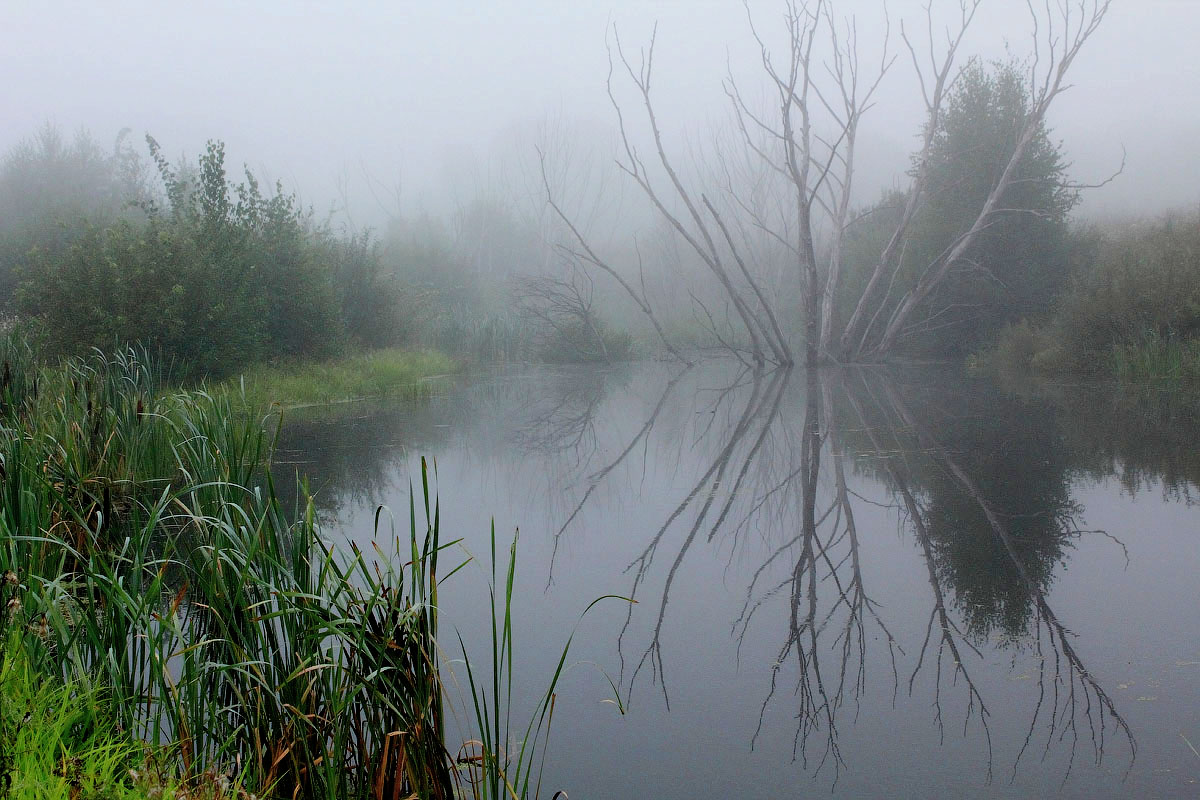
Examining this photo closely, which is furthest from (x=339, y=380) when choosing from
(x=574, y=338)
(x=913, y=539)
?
(x=574, y=338)

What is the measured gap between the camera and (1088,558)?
221 inches

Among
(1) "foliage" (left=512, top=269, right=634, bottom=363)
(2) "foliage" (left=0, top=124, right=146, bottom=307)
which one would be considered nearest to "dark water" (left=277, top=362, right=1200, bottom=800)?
(1) "foliage" (left=512, top=269, right=634, bottom=363)

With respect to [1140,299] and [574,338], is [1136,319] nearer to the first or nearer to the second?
[1140,299]

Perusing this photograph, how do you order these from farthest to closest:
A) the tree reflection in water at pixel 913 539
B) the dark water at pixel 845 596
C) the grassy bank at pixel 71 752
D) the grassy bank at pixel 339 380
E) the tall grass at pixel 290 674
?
the grassy bank at pixel 339 380
the tree reflection in water at pixel 913 539
the dark water at pixel 845 596
the tall grass at pixel 290 674
the grassy bank at pixel 71 752

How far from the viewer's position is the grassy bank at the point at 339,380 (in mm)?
15477

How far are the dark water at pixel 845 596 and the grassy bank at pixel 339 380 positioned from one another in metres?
4.70

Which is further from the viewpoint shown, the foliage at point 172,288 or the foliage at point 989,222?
the foliage at point 989,222

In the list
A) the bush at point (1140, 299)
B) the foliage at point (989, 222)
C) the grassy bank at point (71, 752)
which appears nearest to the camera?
the grassy bank at point (71, 752)

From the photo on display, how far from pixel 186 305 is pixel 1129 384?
13.9 metres

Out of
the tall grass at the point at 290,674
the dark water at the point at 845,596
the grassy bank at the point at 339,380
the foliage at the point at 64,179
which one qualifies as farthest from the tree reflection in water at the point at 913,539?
the foliage at the point at 64,179

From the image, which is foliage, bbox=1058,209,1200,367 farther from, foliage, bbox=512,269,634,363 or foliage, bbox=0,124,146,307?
foliage, bbox=0,124,146,307

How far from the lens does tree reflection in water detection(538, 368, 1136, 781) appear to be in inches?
144

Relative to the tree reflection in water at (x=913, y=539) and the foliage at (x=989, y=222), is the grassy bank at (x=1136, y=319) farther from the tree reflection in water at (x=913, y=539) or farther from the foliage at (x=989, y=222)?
the tree reflection in water at (x=913, y=539)

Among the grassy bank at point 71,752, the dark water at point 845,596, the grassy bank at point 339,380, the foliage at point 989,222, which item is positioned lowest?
the dark water at point 845,596
